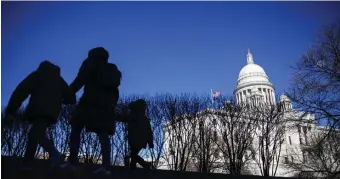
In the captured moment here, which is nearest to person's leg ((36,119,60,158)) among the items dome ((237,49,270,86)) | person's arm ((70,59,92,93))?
person's arm ((70,59,92,93))

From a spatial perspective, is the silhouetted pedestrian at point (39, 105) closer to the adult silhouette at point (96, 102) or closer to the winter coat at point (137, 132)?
the adult silhouette at point (96, 102)

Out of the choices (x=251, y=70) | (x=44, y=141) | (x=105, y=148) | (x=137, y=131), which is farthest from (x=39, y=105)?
(x=251, y=70)

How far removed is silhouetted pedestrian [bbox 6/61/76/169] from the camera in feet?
19.1


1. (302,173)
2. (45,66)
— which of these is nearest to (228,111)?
(302,173)

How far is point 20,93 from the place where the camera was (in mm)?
5875

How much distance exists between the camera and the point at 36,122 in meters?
5.93

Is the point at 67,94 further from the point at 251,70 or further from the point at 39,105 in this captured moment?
the point at 251,70

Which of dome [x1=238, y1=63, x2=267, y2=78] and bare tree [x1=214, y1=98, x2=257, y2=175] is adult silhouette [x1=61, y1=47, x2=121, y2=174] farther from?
dome [x1=238, y1=63, x2=267, y2=78]

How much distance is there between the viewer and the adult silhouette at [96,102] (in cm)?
641

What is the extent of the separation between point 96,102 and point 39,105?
3.43ft

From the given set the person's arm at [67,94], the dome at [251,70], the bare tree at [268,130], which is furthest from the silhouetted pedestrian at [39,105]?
the dome at [251,70]

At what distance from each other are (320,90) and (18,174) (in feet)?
49.7

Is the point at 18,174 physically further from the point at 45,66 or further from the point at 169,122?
the point at 169,122

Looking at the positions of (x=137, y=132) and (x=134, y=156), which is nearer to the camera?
(x=137, y=132)
